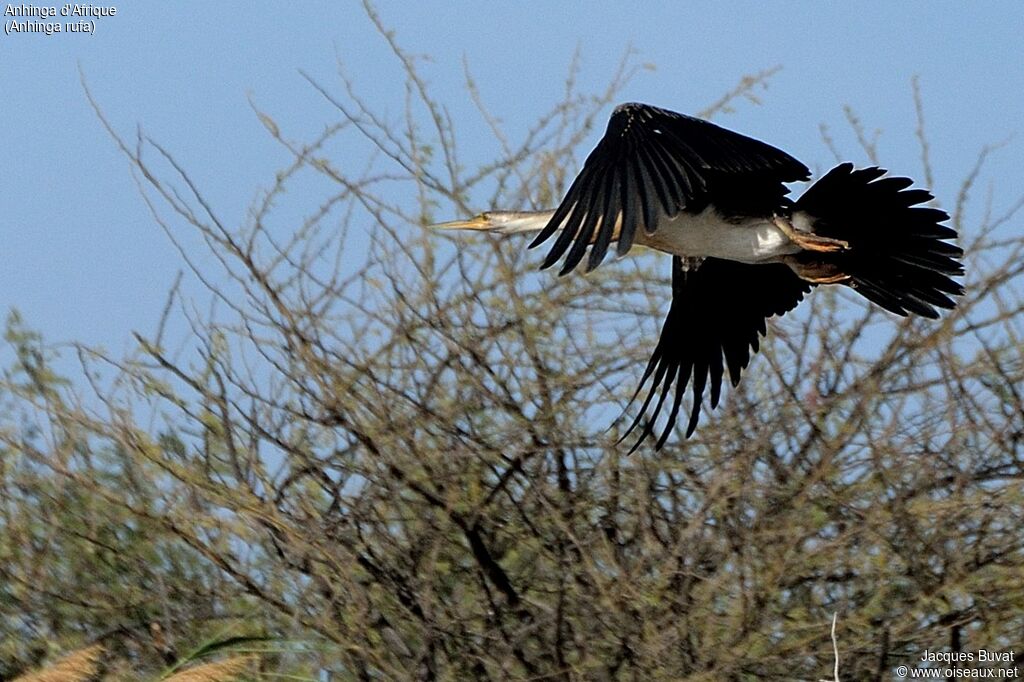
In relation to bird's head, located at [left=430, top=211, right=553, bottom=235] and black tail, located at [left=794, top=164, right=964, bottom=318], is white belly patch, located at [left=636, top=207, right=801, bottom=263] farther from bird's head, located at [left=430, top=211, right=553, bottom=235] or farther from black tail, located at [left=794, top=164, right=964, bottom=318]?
bird's head, located at [left=430, top=211, right=553, bottom=235]

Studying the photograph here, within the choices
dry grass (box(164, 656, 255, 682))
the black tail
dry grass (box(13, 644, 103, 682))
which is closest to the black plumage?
the black tail

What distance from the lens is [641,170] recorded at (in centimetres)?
392

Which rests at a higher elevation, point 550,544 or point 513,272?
point 513,272

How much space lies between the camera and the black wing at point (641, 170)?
374 centimetres

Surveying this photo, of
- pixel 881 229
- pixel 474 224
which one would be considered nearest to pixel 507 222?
pixel 474 224

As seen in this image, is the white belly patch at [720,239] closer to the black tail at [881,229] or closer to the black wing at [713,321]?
the black tail at [881,229]

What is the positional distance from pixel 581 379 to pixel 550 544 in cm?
45

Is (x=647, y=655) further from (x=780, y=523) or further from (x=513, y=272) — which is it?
(x=513, y=272)

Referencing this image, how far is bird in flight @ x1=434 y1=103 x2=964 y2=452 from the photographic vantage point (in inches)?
164

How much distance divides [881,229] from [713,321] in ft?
1.80

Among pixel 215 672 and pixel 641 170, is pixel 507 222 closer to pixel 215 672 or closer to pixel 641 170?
pixel 641 170

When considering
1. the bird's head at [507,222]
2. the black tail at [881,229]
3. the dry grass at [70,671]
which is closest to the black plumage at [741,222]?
the black tail at [881,229]

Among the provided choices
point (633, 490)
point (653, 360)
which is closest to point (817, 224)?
point (653, 360)

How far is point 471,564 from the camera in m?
4.88
